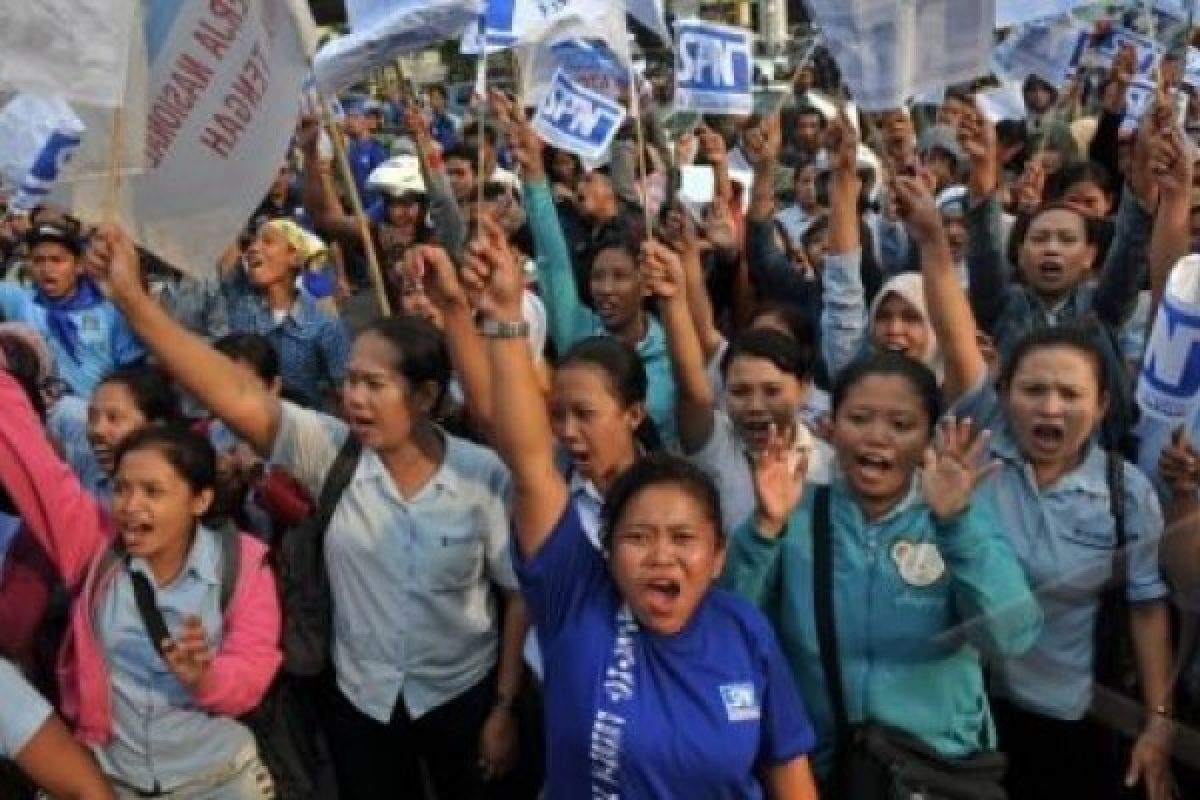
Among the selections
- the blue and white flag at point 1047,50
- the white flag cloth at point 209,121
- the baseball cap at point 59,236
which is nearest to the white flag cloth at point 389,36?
the white flag cloth at point 209,121

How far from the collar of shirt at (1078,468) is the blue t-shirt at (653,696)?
0.96 metres

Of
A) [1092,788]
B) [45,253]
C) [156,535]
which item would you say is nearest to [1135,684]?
[1092,788]

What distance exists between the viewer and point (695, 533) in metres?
2.29

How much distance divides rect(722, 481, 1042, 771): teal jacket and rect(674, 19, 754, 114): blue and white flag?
11.9ft

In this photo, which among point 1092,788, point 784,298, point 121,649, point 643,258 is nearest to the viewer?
point 121,649

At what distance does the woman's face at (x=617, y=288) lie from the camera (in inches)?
166

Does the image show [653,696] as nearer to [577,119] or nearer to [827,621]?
[827,621]

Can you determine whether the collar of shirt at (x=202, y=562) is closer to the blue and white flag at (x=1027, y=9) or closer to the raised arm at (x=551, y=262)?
the raised arm at (x=551, y=262)

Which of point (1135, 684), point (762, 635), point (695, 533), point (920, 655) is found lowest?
point (1135, 684)

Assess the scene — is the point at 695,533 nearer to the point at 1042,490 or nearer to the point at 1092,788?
the point at 1042,490

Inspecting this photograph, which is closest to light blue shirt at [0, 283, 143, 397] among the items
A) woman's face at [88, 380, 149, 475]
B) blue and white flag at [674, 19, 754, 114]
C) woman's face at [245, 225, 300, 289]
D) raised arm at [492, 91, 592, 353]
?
woman's face at [245, 225, 300, 289]

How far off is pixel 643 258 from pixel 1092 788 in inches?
64.0

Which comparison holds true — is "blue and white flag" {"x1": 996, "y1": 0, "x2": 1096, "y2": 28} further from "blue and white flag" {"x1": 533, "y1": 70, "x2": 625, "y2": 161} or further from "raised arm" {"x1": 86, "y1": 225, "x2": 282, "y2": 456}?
"raised arm" {"x1": 86, "y1": 225, "x2": 282, "y2": 456}

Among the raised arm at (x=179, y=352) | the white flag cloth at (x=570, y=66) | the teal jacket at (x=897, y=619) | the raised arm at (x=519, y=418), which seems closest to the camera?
the raised arm at (x=519, y=418)
